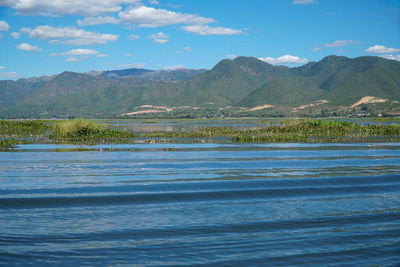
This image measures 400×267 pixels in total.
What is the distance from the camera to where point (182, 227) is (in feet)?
49.1

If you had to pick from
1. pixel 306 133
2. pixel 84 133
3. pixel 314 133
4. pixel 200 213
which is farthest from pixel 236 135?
pixel 200 213

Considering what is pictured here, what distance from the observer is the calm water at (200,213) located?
12508 millimetres

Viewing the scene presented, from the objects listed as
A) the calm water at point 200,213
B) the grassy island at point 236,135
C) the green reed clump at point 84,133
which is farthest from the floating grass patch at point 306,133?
the calm water at point 200,213

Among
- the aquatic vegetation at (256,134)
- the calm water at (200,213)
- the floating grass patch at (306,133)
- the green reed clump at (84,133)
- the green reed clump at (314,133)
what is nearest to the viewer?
the calm water at (200,213)

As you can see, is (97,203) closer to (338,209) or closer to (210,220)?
(210,220)

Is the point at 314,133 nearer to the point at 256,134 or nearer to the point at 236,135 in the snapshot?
the point at 256,134

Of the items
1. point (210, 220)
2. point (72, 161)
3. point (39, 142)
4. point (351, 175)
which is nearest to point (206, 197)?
point (210, 220)

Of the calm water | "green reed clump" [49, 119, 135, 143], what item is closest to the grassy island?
"green reed clump" [49, 119, 135, 143]

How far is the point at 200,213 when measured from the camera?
16906mm

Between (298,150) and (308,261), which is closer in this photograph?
(308,261)

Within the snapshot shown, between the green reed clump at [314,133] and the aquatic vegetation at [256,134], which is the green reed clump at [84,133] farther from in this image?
the green reed clump at [314,133]

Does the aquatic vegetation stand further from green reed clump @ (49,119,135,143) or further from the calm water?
the calm water

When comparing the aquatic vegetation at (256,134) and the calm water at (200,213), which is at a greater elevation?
the aquatic vegetation at (256,134)

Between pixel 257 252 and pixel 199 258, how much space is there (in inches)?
65.3
